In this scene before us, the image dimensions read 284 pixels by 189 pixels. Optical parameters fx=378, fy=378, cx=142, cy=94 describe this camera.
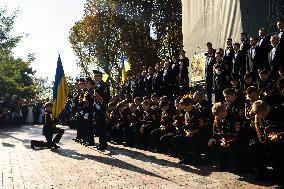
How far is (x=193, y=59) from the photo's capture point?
1928 cm

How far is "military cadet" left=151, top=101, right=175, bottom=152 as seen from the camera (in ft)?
33.1

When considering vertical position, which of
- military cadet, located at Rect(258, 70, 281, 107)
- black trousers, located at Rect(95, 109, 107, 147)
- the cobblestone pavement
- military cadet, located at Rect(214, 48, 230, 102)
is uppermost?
military cadet, located at Rect(214, 48, 230, 102)

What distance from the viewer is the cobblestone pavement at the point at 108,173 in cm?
636

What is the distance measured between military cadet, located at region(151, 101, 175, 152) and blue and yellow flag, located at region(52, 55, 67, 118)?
14.2 ft

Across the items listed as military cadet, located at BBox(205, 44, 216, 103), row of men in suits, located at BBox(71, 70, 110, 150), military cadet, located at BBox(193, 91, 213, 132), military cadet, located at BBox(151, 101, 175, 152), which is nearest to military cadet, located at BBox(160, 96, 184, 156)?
military cadet, located at BBox(151, 101, 175, 152)

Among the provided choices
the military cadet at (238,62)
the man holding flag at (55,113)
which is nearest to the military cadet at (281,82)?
the military cadet at (238,62)

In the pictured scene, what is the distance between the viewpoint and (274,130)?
20.4 ft

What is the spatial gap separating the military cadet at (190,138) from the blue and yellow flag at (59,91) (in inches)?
242

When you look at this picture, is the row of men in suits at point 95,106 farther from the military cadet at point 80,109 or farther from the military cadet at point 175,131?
the military cadet at point 175,131

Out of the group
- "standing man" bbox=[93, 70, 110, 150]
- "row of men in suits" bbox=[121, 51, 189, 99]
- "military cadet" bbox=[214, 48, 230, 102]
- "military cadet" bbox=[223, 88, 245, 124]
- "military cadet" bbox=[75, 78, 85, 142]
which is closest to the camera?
"military cadet" bbox=[223, 88, 245, 124]

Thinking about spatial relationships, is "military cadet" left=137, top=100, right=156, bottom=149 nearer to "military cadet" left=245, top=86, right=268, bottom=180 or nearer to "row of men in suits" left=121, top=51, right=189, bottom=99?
"row of men in suits" left=121, top=51, right=189, bottom=99

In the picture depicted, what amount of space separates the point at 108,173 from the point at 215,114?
2405 millimetres

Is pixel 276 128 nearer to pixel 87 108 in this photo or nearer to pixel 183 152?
pixel 183 152

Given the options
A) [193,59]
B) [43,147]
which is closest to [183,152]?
[43,147]
